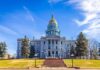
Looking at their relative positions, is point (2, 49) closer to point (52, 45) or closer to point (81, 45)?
point (81, 45)

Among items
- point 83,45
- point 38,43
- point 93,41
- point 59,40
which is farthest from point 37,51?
point 83,45

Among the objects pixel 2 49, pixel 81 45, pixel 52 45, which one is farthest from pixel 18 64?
pixel 52 45

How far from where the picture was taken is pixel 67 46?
133 metres

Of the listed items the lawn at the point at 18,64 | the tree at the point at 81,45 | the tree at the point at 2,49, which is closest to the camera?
the lawn at the point at 18,64

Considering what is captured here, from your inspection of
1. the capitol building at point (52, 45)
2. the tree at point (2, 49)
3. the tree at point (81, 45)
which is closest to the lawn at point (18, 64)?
the tree at point (81, 45)

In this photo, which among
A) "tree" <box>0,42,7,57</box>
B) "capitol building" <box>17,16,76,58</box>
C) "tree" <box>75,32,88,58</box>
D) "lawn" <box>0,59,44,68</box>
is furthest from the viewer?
"capitol building" <box>17,16,76,58</box>

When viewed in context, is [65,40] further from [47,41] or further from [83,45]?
[83,45]

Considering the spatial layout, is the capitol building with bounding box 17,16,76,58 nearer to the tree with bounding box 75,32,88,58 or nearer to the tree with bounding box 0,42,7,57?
the tree with bounding box 0,42,7,57

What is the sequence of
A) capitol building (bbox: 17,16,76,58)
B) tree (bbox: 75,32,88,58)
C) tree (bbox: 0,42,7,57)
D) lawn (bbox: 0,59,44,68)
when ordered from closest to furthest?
lawn (bbox: 0,59,44,68)
tree (bbox: 75,32,88,58)
tree (bbox: 0,42,7,57)
capitol building (bbox: 17,16,76,58)

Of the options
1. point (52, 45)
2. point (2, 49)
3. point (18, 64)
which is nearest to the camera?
point (18, 64)

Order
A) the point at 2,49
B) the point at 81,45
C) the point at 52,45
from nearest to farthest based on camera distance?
the point at 81,45
the point at 2,49
the point at 52,45

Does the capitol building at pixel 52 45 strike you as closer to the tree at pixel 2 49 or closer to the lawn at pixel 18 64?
the tree at pixel 2 49

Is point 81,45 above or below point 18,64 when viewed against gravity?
above

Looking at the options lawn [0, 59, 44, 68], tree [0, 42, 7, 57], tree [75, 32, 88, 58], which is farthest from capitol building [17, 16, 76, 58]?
lawn [0, 59, 44, 68]
